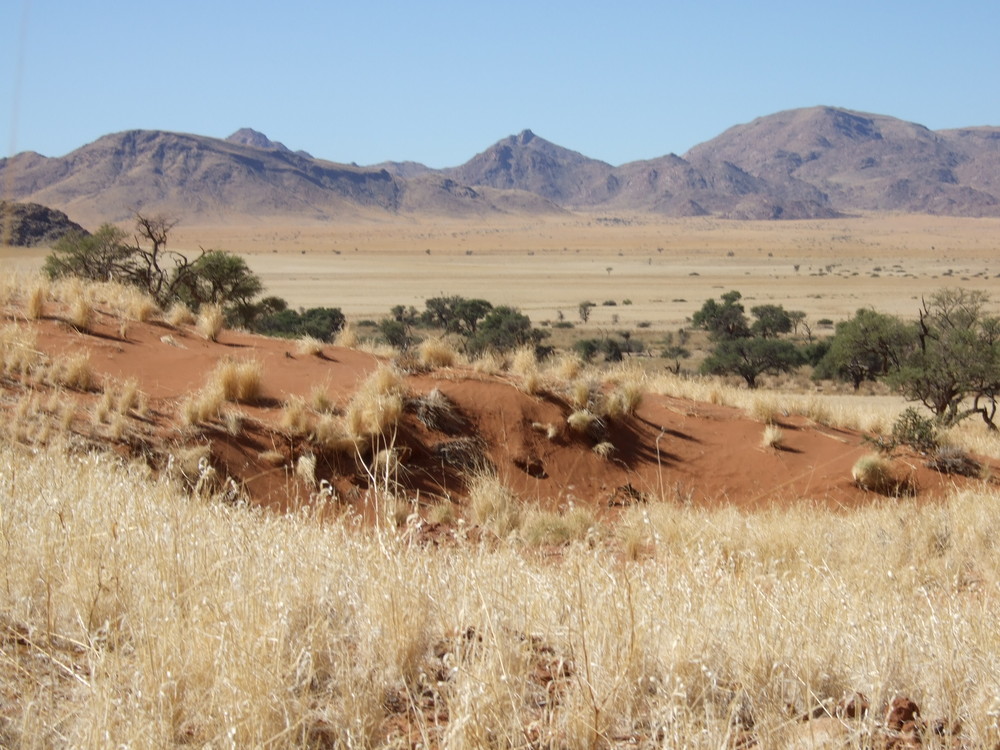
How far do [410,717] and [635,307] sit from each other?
68362 millimetres

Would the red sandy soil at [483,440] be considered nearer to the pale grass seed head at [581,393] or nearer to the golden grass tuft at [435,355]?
the pale grass seed head at [581,393]

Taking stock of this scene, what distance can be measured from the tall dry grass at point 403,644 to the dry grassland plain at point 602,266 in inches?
1350

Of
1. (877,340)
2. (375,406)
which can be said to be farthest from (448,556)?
(877,340)

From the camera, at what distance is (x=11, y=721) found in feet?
9.65

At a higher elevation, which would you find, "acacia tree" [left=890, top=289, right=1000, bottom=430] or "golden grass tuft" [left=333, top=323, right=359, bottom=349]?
"golden grass tuft" [left=333, top=323, right=359, bottom=349]

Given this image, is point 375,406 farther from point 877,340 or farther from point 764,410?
point 877,340

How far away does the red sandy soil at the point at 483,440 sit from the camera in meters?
10.1

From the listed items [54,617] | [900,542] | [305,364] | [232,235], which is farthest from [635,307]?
[232,235]

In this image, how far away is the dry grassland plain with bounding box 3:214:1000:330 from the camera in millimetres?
71500

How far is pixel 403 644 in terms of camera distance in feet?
12.0

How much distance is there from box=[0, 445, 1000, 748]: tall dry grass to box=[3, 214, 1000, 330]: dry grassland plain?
3428 cm

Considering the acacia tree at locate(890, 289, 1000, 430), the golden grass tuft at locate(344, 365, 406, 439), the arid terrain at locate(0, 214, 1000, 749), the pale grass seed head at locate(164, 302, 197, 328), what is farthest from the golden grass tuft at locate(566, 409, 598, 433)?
the acacia tree at locate(890, 289, 1000, 430)

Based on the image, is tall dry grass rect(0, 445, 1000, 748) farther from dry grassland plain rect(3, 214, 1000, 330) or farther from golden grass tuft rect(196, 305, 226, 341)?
dry grassland plain rect(3, 214, 1000, 330)

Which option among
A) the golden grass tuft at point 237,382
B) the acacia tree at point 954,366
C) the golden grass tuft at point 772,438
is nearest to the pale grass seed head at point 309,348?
the golden grass tuft at point 237,382
